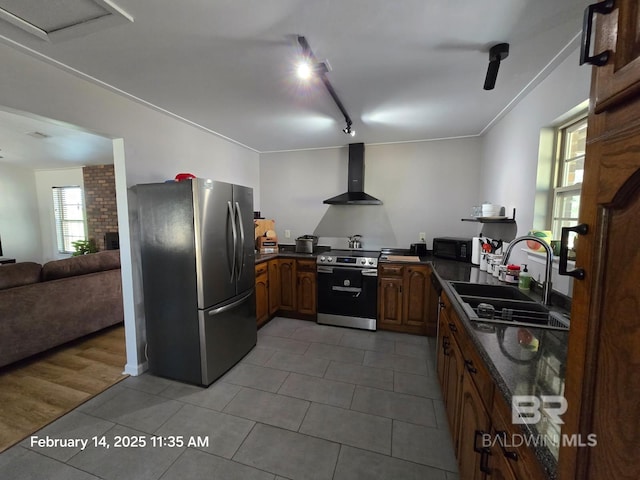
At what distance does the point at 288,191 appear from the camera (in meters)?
4.29

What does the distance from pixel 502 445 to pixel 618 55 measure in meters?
1.05

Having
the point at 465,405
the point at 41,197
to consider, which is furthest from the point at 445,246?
the point at 41,197

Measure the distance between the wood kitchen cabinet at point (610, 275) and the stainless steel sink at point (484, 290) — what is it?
66.6 inches

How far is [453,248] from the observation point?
3.28 metres

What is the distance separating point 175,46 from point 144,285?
6.09 feet

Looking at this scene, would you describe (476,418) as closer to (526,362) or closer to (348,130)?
(526,362)

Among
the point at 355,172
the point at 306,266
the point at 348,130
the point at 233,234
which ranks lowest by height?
the point at 306,266

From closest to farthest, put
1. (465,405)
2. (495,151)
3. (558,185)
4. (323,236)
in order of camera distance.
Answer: (465,405), (558,185), (495,151), (323,236)

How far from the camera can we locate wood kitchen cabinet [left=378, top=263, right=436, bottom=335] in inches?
123

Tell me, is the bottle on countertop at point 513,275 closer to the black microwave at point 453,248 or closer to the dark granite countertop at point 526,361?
the dark granite countertop at point 526,361

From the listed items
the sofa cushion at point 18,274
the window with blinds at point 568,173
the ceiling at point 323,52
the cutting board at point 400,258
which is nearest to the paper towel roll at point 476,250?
the cutting board at point 400,258

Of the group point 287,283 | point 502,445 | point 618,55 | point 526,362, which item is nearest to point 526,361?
point 526,362

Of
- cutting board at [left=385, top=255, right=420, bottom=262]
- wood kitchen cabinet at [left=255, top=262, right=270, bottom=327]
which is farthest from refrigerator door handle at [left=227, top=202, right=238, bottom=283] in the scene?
cutting board at [left=385, top=255, right=420, bottom=262]

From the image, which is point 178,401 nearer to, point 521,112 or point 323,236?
point 323,236
